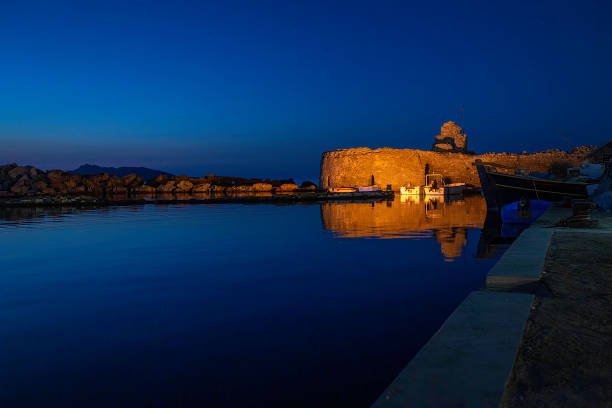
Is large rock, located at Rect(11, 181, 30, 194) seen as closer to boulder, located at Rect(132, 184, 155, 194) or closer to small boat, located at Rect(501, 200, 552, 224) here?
boulder, located at Rect(132, 184, 155, 194)

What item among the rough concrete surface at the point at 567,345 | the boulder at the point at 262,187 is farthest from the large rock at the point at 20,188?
the rough concrete surface at the point at 567,345

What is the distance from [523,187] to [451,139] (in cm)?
5684

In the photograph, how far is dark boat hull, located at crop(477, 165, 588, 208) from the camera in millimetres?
15102

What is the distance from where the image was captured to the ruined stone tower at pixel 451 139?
220 ft

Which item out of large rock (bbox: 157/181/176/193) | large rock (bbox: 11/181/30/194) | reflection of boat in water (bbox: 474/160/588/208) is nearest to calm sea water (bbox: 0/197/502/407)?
reflection of boat in water (bbox: 474/160/588/208)

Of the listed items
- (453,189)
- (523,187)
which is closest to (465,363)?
(523,187)

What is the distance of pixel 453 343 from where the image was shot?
2143 millimetres

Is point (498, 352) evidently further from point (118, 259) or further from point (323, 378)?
point (118, 259)

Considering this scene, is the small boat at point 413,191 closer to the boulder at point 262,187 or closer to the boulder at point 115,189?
the boulder at point 262,187

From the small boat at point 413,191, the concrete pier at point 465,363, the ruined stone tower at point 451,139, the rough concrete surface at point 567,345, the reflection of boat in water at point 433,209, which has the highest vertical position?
the ruined stone tower at point 451,139

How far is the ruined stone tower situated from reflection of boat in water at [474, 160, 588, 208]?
5228 centimetres

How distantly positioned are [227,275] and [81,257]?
164 inches

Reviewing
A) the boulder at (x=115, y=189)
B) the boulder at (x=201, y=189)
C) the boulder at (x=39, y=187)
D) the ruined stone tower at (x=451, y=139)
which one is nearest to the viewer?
the boulder at (x=39, y=187)

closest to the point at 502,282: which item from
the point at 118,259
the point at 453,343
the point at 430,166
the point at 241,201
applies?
the point at 453,343
